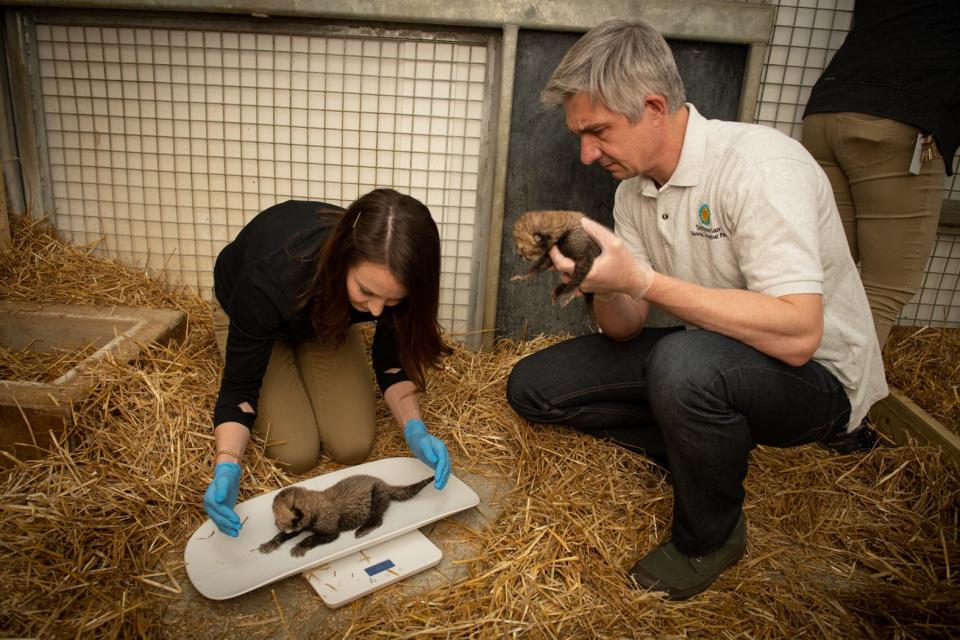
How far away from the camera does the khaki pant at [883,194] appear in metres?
2.66

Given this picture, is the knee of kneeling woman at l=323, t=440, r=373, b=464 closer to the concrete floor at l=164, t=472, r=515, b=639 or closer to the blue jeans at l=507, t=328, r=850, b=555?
the concrete floor at l=164, t=472, r=515, b=639

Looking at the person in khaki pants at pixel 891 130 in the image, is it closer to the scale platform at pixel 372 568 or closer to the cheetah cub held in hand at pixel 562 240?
the cheetah cub held in hand at pixel 562 240

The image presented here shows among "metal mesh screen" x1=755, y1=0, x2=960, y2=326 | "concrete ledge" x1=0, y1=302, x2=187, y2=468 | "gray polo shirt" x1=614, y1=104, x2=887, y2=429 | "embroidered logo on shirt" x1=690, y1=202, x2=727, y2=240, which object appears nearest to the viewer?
"gray polo shirt" x1=614, y1=104, x2=887, y2=429

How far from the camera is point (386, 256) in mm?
1886

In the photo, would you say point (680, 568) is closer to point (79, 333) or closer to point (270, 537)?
point (270, 537)

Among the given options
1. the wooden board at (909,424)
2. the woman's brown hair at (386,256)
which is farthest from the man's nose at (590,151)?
the wooden board at (909,424)

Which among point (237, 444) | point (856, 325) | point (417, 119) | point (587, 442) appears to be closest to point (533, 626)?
point (587, 442)

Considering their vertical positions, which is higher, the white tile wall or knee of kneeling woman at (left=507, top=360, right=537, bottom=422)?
the white tile wall

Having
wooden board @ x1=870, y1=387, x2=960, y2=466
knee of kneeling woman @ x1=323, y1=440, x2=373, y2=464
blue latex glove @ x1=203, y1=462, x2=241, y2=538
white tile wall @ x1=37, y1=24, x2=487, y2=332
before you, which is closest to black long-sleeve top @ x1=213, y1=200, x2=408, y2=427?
blue latex glove @ x1=203, y1=462, x2=241, y2=538

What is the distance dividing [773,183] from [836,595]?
1395 millimetres

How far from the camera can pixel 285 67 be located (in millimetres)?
3307

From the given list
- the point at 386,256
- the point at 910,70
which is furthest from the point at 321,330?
the point at 910,70

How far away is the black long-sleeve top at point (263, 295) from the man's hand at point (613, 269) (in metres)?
0.80

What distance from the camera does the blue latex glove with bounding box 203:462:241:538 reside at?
1.97 metres
